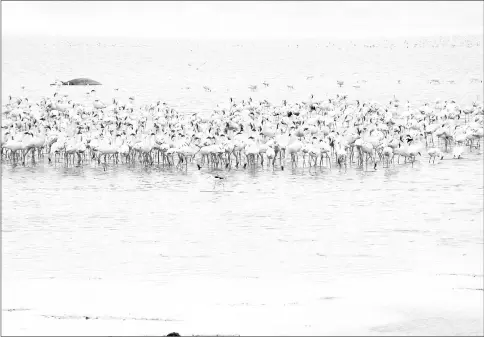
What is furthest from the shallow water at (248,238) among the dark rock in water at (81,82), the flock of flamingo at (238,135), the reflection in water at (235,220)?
the dark rock in water at (81,82)

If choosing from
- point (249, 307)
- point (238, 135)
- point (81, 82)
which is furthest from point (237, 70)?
point (249, 307)

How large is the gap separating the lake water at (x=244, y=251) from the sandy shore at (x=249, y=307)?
0.02m

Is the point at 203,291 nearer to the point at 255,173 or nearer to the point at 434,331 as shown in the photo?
the point at 434,331

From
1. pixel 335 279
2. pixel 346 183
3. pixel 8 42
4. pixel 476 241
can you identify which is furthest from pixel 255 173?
pixel 8 42

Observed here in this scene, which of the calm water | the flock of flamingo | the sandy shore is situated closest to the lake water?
the sandy shore

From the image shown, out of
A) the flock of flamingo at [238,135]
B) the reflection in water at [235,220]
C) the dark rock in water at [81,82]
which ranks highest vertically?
the dark rock in water at [81,82]

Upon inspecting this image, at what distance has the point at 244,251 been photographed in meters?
11.3

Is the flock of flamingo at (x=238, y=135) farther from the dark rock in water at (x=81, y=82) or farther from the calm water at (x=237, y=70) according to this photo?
the dark rock in water at (x=81, y=82)

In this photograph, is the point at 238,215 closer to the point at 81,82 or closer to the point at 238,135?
the point at 238,135

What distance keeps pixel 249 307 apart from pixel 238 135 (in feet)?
32.2

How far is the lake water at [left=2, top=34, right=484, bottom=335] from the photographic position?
8.03 metres

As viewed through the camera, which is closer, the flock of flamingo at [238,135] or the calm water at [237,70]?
the flock of flamingo at [238,135]

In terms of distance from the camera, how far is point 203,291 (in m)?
9.12

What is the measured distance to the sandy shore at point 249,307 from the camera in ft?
25.2
